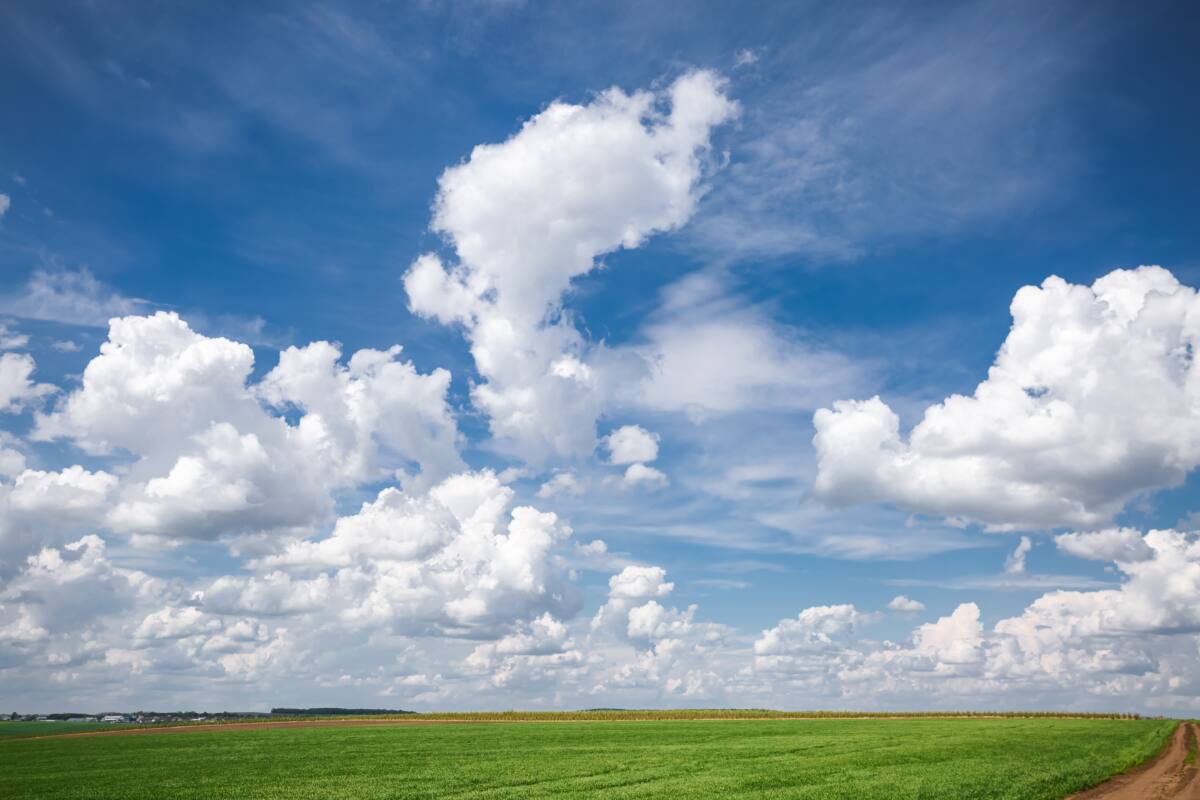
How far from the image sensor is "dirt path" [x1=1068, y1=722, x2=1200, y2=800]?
120 ft

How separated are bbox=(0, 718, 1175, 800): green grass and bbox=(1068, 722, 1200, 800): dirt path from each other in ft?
3.74

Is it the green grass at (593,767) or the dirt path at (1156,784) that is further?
the green grass at (593,767)

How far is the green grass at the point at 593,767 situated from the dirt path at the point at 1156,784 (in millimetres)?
1141

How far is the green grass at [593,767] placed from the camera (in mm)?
38688

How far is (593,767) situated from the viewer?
4984cm

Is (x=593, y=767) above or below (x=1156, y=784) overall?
above

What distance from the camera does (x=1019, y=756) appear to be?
178 ft

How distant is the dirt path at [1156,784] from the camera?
36594 mm

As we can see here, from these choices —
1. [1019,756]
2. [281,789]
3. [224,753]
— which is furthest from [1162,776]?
[224,753]

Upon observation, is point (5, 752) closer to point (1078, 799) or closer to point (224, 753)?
point (224, 753)

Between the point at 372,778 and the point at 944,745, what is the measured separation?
47.0 m

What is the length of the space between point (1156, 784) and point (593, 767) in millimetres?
32278

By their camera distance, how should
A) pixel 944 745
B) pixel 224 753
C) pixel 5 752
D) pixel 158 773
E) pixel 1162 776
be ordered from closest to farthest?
pixel 1162 776
pixel 158 773
pixel 944 745
pixel 224 753
pixel 5 752

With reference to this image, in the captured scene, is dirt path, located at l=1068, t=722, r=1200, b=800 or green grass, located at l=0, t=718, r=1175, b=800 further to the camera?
green grass, located at l=0, t=718, r=1175, b=800
